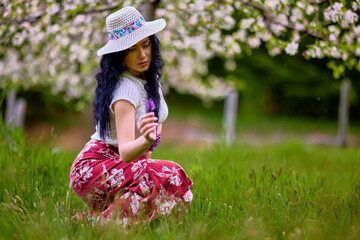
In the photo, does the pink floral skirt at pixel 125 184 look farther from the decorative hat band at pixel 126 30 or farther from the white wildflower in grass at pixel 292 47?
the white wildflower in grass at pixel 292 47

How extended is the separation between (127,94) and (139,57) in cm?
28

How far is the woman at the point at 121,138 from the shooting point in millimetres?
2275

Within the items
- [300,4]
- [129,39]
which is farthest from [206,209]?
[300,4]

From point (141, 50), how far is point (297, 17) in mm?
1694

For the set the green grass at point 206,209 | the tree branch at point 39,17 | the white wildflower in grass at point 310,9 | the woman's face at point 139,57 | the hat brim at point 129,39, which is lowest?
the green grass at point 206,209

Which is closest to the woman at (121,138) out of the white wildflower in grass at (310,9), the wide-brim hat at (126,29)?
the wide-brim hat at (126,29)

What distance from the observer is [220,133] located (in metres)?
4.01

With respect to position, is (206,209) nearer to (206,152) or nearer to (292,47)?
(292,47)

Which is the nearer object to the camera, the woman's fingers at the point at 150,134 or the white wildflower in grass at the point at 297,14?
the woman's fingers at the point at 150,134

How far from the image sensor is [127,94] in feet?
7.47

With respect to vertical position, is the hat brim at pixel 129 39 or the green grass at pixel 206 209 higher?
the hat brim at pixel 129 39

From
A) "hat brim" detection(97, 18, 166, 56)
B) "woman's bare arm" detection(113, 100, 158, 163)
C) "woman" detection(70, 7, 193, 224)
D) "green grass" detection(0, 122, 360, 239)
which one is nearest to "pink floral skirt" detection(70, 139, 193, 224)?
"woman" detection(70, 7, 193, 224)

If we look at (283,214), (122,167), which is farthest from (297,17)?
(122,167)

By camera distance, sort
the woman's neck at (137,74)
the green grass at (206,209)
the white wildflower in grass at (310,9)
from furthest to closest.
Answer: the white wildflower in grass at (310,9), the woman's neck at (137,74), the green grass at (206,209)
